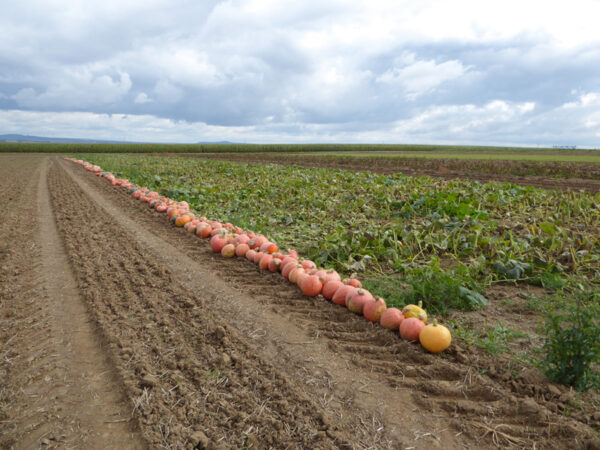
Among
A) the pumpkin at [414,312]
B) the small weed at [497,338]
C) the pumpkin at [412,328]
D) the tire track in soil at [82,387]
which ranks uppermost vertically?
the pumpkin at [414,312]

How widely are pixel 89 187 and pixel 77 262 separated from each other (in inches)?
419

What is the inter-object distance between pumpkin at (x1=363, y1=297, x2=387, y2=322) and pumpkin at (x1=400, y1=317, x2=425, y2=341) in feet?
1.09

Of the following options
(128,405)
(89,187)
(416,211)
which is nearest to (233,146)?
Answer: (89,187)

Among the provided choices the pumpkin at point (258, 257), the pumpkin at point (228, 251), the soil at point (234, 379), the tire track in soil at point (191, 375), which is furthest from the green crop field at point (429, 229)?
the tire track in soil at point (191, 375)

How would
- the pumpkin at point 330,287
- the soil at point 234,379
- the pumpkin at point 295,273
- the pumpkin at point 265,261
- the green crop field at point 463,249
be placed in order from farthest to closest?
the pumpkin at point 265,261 → the pumpkin at point 295,273 → the pumpkin at point 330,287 → the green crop field at point 463,249 → the soil at point 234,379

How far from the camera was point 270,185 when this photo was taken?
44.1 ft

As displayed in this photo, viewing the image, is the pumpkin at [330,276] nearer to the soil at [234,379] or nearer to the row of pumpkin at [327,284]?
the row of pumpkin at [327,284]

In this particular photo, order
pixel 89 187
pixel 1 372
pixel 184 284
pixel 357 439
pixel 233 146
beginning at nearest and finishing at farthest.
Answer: pixel 357 439, pixel 1 372, pixel 184 284, pixel 89 187, pixel 233 146

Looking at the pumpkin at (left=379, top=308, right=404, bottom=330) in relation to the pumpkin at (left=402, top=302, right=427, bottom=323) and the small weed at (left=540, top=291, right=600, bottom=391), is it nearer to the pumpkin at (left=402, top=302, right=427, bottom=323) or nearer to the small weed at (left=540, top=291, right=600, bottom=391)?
the pumpkin at (left=402, top=302, right=427, bottom=323)

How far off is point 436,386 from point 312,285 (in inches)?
76.5

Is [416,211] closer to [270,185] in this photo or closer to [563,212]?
[563,212]

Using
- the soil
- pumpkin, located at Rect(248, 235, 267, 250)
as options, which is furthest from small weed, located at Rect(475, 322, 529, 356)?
pumpkin, located at Rect(248, 235, 267, 250)

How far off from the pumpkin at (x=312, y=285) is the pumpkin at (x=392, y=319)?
1014mm

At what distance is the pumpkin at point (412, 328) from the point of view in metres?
3.53
